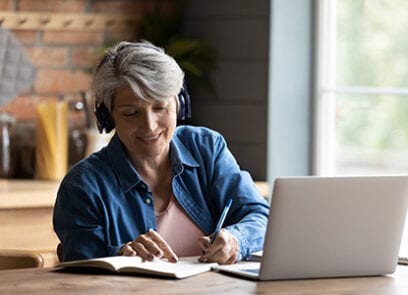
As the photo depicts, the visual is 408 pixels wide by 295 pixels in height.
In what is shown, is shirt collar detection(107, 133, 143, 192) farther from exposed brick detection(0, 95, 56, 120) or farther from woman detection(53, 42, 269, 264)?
exposed brick detection(0, 95, 56, 120)

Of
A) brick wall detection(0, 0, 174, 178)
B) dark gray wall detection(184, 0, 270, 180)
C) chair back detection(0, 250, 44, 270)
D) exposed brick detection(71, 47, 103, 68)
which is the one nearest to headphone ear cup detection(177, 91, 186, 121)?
chair back detection(0, 250, 44, 270)

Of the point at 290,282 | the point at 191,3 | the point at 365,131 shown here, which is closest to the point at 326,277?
the point at 290,282

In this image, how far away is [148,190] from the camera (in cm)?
280

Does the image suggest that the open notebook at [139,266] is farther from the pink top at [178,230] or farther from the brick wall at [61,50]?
the brick wall at [61,50]

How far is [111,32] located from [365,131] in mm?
1230

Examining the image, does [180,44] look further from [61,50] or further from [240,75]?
[61,50]

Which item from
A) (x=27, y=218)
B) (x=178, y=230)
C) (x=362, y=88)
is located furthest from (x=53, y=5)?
(x=178, y=230)

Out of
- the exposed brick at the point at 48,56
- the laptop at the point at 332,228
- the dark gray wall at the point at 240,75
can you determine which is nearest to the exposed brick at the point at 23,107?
the exposed brick at the point at 48,56

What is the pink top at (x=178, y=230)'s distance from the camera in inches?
111

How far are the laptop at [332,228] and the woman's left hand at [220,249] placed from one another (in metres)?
0.06

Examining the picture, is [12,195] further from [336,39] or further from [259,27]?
[336,39]

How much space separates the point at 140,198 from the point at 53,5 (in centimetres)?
181

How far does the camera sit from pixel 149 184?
2850 mm

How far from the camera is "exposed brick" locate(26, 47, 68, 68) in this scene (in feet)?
14.2
